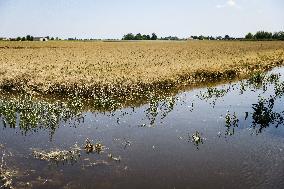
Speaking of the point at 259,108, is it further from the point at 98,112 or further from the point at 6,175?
the point at 6,175

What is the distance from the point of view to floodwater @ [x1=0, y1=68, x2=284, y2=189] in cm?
989

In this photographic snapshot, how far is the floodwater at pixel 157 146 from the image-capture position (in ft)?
32.4

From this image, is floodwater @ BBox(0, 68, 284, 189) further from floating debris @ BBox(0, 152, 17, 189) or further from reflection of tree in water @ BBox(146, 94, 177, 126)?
floating debris @ BBox(0, 152, 17, 189)

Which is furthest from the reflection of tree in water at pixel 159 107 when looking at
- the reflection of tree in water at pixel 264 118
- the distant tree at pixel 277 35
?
the distant tree at pixel 277 35

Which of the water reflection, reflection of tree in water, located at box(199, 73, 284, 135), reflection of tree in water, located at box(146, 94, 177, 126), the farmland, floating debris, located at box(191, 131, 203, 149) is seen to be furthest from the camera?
reflection of tree in water, located at box(146, 94, 177, 126)

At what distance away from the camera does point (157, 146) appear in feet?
41.3

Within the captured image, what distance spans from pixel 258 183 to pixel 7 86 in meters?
17.7

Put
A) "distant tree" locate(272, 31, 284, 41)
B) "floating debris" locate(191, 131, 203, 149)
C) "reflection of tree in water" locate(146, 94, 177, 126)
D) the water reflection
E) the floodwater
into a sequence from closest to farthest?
the floodwater
"floating debris" locate(191, 131, 203, 149)
the water reflection
"reflection of tree in water" locate(146, 94, 177, 126)
"distant tree" locate(272, 31, 284, 41)

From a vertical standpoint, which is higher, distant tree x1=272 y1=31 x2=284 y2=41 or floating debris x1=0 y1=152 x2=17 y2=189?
distant tree x1=272 y1=31 x2=284 y2=41

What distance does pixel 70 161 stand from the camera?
36.5 feet

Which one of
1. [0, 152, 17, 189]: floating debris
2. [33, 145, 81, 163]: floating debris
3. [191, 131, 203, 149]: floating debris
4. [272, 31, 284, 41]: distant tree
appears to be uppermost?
[272, 31, 284, 41]: distant tree

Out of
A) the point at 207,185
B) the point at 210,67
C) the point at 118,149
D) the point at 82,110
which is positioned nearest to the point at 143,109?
the point at 82,110

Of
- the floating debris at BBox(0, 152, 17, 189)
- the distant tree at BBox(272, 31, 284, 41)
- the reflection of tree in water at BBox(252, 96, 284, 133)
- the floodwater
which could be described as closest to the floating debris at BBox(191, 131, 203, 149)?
the floodwater

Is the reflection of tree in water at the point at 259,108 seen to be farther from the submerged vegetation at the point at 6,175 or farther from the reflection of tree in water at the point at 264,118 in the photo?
the submerged vegetation at the point at 6,175
